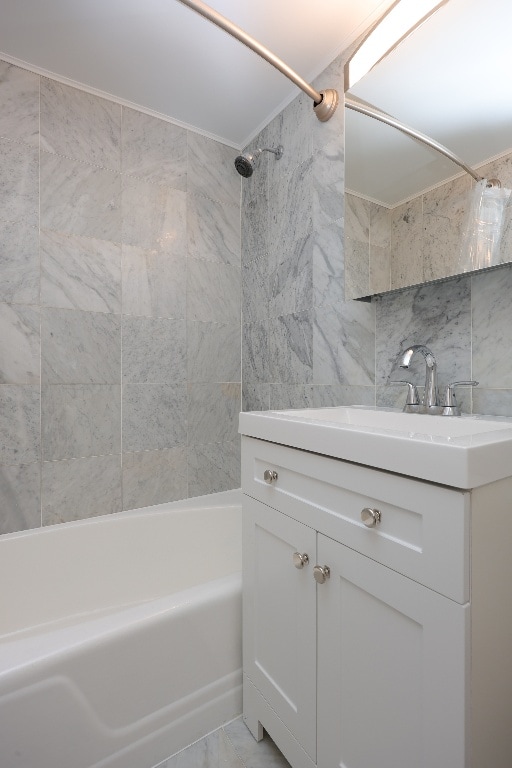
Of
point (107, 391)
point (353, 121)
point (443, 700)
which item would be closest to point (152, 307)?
point (107, 391)

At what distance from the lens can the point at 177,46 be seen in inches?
55.9

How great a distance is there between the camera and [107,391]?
170cm

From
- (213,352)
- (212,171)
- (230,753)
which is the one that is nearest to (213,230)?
(212,171)

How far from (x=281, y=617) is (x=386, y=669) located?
0.31 meters

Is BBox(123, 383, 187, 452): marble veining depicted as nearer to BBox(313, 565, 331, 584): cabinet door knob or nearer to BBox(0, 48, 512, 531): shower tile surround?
BBox(0, 48, 512, 531): shower tile surround

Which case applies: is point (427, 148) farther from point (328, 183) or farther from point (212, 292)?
point (212, 292)

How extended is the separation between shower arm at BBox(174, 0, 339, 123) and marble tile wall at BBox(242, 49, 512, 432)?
0.13ft

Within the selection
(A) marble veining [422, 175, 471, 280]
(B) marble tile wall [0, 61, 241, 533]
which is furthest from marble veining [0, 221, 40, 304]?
(A) marble veining [422, 175, 471, 280]

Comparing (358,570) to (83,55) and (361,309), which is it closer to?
(361,309)

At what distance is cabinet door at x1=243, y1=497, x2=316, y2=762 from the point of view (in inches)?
31.4

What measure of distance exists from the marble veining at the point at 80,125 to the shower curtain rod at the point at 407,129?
1016mm

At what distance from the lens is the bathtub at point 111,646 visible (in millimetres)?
811

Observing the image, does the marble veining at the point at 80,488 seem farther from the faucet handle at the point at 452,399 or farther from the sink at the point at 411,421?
the faucet handle at the point at 452,399

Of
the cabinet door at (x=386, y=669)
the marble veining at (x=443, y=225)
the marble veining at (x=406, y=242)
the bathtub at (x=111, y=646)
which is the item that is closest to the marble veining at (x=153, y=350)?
the bathtub at (x=111, y=646)
